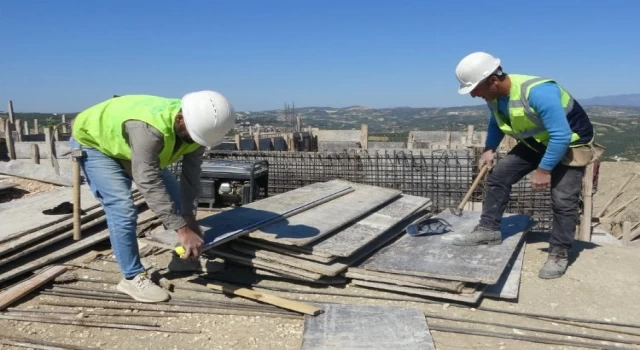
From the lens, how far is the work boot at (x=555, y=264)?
4.05 meters

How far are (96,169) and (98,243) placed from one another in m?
1.54

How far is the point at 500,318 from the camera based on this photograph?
338 cm

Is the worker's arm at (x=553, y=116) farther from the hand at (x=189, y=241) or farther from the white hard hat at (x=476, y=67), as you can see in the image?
the hand at (x=189, y=241)

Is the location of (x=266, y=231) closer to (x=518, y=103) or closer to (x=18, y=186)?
(x=518, y=103)

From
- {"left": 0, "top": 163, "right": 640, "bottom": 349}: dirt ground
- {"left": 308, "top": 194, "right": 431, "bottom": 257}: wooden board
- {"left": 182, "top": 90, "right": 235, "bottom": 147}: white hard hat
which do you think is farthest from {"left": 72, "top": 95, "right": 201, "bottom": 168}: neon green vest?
{"left": 308, "top": 194, "right": 431, "bottom": 257}: wooden board

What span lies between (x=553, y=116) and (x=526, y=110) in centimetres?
22

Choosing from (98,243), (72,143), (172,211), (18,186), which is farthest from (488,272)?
(18,186)

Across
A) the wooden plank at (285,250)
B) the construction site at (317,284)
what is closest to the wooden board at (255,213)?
the construction site at (317,284)

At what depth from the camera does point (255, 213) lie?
4.36 meters

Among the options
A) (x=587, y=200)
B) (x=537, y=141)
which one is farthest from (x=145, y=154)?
(x=587, y=200)

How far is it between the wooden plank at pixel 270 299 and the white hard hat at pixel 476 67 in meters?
2.07

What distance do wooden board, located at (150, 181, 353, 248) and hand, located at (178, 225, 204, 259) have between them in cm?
25

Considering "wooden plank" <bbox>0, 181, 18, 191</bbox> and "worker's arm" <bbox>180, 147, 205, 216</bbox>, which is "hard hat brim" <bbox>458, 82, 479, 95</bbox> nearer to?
"worker's arm" <bbox>180, 147, 205, 216</bbox>

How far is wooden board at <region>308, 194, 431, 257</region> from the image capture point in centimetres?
375
